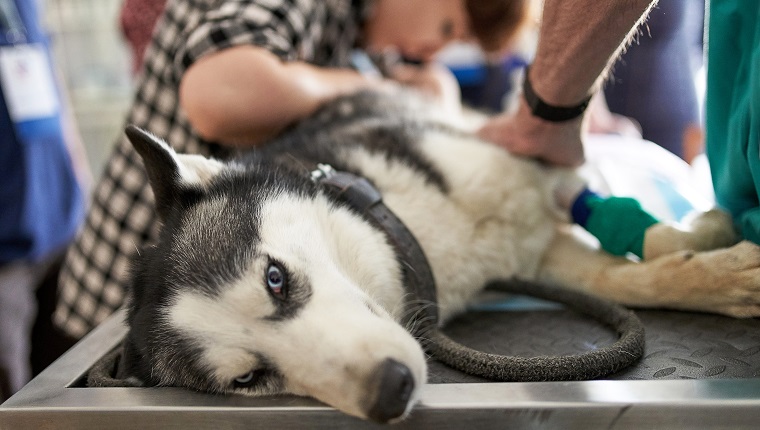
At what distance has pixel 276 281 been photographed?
0.99 m

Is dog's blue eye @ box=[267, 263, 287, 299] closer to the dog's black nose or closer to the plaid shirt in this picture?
the dog's black nose

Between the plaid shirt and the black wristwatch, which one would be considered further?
the plaid shirt

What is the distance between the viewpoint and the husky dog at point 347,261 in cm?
90

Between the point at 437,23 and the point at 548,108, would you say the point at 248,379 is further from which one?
the point at 437,23

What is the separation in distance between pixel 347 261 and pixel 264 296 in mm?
205

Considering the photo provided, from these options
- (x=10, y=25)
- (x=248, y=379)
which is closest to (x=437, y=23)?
(x=248, y=379)

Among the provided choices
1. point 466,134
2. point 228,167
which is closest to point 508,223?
point 466,134

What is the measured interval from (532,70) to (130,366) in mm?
919

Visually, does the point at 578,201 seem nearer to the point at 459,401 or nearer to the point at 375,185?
the point at 375,185

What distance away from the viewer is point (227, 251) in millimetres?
1018

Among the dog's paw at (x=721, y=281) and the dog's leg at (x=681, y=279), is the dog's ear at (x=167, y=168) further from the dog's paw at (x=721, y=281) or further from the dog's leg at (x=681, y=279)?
the dog's paw at (x=721, y=281)

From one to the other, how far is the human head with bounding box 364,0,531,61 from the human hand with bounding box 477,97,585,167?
690 mm

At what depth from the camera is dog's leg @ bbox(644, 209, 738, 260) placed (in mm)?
1188

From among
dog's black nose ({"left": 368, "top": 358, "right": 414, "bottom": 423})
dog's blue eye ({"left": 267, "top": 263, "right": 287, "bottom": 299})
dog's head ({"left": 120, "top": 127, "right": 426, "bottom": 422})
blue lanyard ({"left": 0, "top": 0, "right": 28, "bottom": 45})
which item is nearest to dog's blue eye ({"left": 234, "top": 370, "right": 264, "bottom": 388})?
dog's head ({"left": 120, "top": 127, "right": 426, "bottom": 422})
